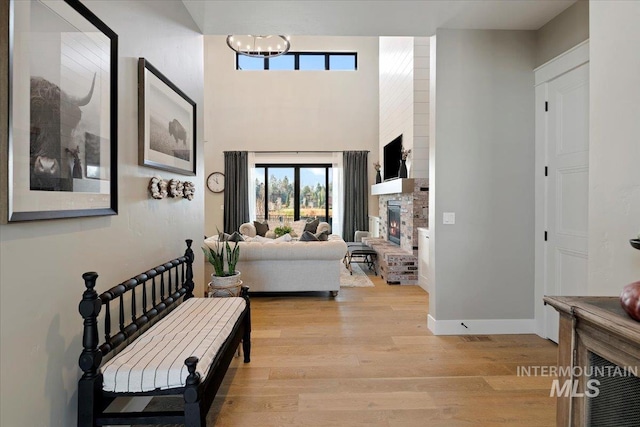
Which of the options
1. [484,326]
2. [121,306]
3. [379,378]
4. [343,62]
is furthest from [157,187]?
[343,62]

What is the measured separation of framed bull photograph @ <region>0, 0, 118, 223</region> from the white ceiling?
1.41m

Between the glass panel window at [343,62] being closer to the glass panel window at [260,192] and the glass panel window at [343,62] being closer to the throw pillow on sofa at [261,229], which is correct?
the glass panel window at [260,192]

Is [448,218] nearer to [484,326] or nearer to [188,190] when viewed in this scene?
[484,326]

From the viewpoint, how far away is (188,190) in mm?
2648

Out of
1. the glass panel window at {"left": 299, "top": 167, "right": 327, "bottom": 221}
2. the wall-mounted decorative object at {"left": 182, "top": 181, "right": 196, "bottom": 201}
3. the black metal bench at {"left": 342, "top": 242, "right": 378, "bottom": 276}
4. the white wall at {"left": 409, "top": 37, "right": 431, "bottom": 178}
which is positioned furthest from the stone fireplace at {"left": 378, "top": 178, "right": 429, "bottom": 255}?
the wall-mounted decorative object at {"left": 182, "top": 181, "right": 196, "bottom": 201}

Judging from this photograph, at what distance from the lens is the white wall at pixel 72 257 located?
1.13 metres

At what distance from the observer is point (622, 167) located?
1.47m

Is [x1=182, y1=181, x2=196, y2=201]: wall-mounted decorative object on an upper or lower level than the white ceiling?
lower

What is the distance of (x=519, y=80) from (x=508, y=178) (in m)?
0.92

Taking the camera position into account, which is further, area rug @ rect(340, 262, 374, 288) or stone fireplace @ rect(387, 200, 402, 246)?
stone fireplace @ rect(387, 200, 402, 246)

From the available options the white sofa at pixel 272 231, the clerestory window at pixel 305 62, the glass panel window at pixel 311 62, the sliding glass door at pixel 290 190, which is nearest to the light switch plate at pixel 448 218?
the white sofa at pixel 272 231

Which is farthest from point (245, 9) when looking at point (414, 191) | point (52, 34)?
point (414, 191)

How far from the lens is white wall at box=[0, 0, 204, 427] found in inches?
44.4

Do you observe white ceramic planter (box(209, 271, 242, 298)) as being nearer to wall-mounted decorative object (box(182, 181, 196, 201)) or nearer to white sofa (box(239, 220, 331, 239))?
wall-mounted decorative object (box(182, 181, 196, 201))
